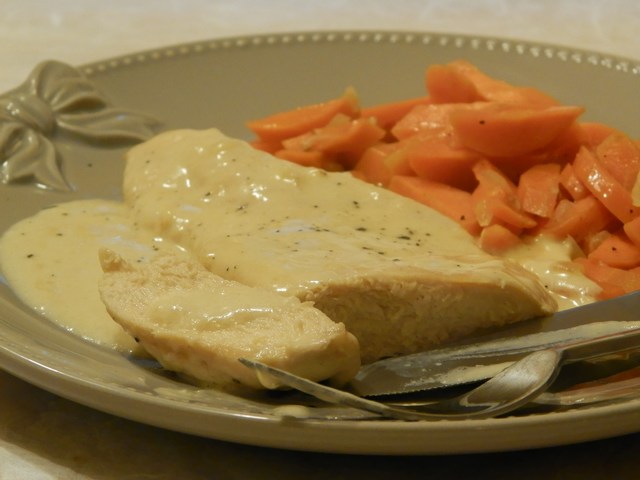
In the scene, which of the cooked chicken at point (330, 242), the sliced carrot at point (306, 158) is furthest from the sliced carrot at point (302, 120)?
the cooked chicken at point (330, 242)

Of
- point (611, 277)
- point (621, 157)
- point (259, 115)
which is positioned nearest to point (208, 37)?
point (259, 115)

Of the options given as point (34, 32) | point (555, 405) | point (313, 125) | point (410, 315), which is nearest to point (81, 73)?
point (313, 125)

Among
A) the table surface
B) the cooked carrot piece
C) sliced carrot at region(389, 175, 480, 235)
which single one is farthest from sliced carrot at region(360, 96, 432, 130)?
the table surface

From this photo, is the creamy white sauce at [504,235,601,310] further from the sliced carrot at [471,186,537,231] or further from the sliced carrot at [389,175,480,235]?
the sliced carrot at [389,175,480,235]

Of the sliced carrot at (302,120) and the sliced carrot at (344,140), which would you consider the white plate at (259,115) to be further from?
the sliced carrot at (344,140)

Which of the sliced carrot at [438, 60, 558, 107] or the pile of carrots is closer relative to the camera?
the pile of carrots

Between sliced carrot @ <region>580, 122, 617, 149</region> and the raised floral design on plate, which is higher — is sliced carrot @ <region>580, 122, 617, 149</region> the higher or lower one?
the higher one
